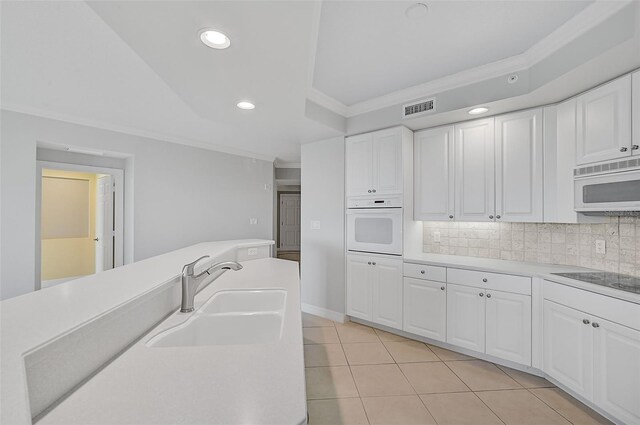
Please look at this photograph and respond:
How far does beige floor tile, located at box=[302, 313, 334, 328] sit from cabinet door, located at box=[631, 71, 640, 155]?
3.06 m

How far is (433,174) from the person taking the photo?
9.94 ft

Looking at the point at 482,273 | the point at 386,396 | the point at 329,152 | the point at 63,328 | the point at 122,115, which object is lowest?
the point at 386,396

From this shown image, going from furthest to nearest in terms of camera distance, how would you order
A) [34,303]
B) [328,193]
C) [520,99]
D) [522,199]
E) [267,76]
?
[328,193] → [522,199] → [520,99] → [267,76] → [34,303]

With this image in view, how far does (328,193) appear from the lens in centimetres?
362

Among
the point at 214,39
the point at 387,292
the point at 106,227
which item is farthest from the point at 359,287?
the point at 106,227

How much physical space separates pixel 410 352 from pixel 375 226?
4.33 feet

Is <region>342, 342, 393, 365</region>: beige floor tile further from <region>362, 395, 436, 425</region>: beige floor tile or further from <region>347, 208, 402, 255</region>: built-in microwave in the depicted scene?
<region>347, 208, 402, 255</region>: built-in microwave

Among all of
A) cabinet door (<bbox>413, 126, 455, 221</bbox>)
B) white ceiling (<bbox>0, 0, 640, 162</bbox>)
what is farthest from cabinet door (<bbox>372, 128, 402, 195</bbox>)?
white ceiling (<bbox>0, 0, 640, 162</bbox>)

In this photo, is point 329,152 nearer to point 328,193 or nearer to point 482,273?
point 328,193

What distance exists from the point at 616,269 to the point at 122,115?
508 centimetres

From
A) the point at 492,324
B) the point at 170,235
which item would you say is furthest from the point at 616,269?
the point at 170,235

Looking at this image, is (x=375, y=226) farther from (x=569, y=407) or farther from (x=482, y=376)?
(x=569, y=407)

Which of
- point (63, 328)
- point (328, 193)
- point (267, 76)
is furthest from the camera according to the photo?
point (328, 193)

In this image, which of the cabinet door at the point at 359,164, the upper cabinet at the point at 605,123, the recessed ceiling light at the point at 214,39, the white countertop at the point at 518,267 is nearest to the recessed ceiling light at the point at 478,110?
the upper cabinet at the point at 605,123
